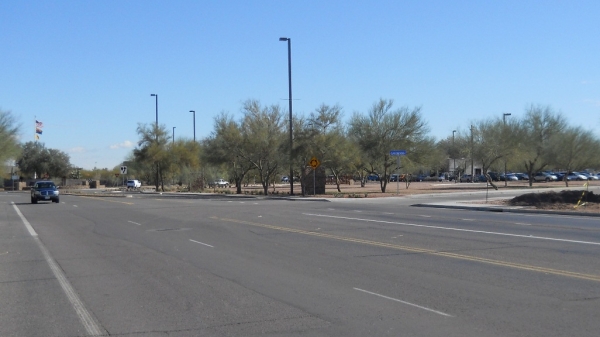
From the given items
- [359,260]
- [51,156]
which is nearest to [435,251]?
[359,260]

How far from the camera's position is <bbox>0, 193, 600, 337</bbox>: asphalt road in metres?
9.12

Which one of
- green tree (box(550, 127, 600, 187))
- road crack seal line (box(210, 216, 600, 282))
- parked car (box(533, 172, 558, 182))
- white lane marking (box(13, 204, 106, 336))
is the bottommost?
white lane marking (box(13, 204, 106, 336))

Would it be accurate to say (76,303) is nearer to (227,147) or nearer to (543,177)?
(227,147)

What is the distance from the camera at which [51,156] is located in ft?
413

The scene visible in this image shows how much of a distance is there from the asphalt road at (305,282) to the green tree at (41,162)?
10725cm

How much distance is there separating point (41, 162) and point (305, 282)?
122 meters

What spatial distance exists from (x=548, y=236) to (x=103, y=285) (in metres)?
13.3

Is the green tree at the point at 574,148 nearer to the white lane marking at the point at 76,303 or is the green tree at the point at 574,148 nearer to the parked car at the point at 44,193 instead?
the parked car at the point at 44,193

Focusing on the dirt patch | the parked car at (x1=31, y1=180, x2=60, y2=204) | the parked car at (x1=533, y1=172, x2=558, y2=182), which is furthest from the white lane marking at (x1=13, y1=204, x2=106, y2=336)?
the parked car at (x1=533, y1=172, x2=558, y2=182)

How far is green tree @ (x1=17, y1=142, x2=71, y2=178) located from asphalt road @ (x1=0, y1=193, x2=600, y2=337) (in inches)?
4222

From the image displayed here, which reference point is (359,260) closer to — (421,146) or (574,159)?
(421,146)

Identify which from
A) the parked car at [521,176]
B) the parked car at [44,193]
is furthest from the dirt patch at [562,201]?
the parked car at [521,176]

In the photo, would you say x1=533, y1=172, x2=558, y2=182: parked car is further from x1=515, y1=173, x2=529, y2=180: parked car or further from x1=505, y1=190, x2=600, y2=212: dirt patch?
x1=505, y1=190, x2=600, y2=212: dirt patch

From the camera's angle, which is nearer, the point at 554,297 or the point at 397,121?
the point at 554,297
